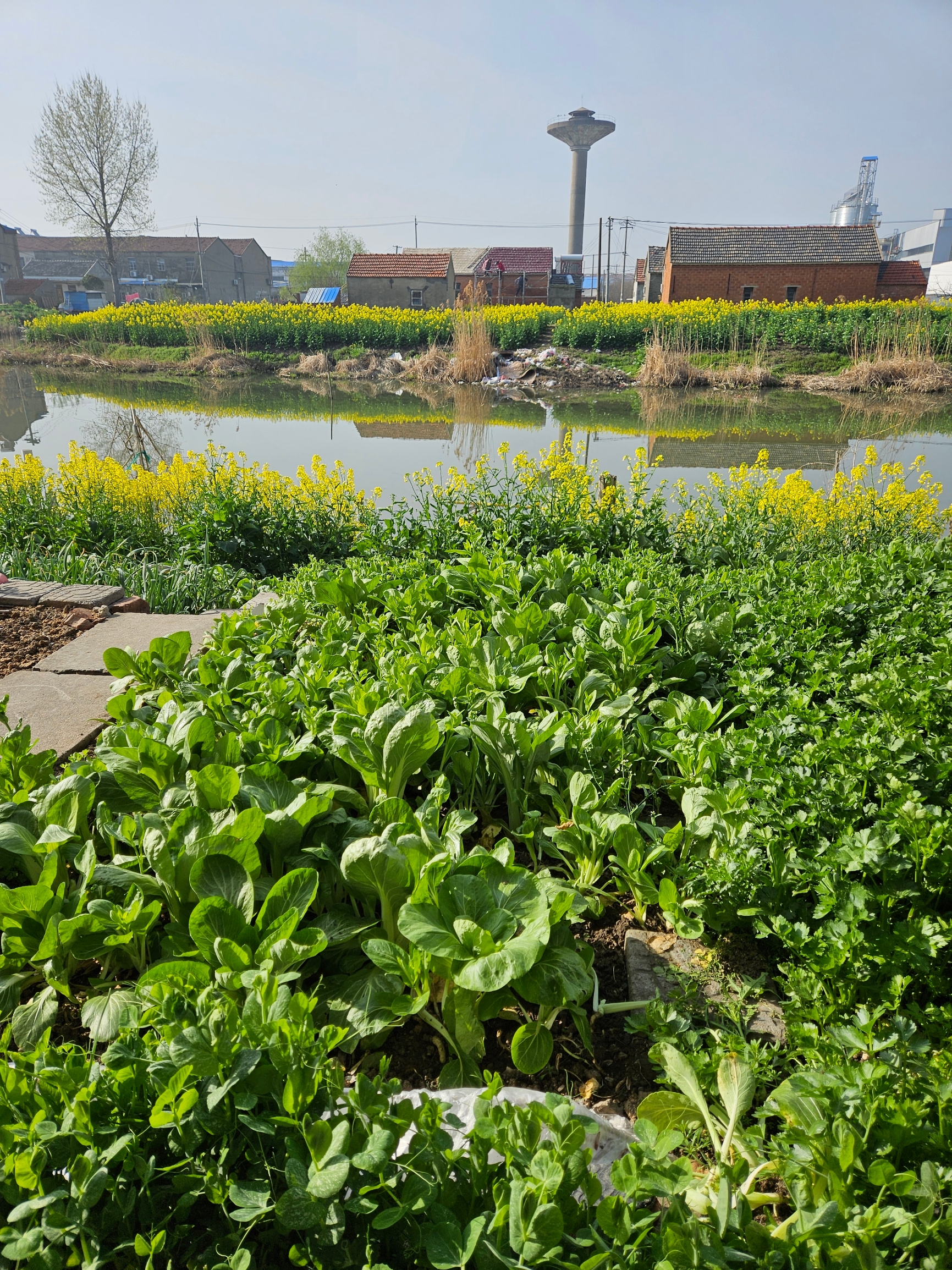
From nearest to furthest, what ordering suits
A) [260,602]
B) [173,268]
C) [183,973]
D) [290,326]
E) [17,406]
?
[183,973] < [260,602] < [17,406] < [290,326] < [173,268]

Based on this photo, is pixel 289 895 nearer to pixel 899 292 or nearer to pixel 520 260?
pixel 899 292

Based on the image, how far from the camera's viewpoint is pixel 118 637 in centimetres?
363

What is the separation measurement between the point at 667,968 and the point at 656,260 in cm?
4121

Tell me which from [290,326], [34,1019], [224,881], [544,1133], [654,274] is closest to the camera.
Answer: [544,1133]

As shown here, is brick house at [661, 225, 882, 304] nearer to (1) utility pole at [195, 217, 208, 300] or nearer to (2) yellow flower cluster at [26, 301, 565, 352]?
(2) yellow flower cluster at [26, 301, 565, 352]

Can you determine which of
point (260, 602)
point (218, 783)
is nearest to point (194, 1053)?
point (218, 783)

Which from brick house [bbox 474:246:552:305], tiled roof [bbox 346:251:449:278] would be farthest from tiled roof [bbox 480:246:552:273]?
tiled roof [bbox 346:251:449:278]

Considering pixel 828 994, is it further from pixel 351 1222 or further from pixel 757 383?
pixel 757 383

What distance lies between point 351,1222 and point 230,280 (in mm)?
76861

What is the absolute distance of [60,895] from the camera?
1617mm

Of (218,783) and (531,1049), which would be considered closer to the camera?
(531,1049)

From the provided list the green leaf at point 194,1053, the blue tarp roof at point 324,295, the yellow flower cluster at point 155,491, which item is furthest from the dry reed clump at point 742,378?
the blue tarp roof at point 324,295

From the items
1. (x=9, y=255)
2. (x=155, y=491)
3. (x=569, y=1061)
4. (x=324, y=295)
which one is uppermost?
(x=9, y=255)

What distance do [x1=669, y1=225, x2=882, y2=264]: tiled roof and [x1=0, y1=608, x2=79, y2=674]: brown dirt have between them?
1276 inches
